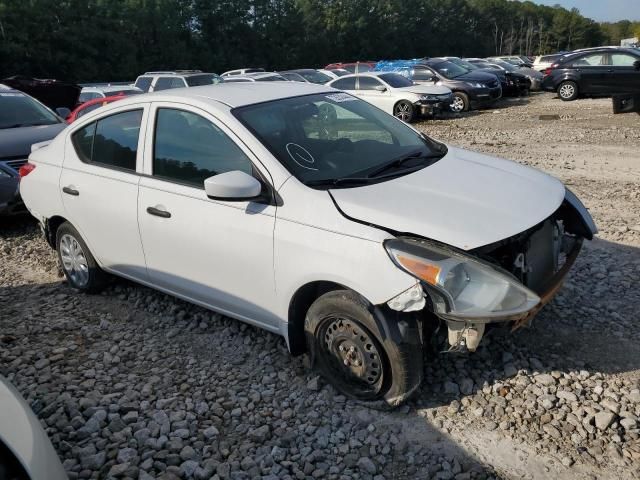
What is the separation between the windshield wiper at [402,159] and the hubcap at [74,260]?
8.94ft

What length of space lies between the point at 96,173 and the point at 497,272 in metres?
3.09

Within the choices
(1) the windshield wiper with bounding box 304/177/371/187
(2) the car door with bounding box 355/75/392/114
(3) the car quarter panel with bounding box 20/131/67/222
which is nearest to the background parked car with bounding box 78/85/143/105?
(2) the car door with bounding box 355/75/392/114

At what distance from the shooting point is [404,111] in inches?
637

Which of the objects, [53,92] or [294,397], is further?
[53,92]

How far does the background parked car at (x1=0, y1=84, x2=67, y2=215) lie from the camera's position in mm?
6561

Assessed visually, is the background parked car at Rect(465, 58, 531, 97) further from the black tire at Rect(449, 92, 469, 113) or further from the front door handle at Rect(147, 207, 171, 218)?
the front door handle at Rect(147, 207, 171, 218)

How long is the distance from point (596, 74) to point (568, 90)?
111cm

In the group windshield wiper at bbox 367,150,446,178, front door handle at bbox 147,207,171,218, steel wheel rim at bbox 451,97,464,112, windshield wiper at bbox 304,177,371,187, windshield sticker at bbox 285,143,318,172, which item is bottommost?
steel wheel rim at bbox 451,97,464,112

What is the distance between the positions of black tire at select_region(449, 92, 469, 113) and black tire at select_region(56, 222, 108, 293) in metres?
15.5

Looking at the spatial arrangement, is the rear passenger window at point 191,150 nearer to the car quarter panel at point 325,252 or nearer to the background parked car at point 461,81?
the car quarter panel at point 325,252

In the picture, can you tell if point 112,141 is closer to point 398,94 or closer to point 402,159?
point 402,159

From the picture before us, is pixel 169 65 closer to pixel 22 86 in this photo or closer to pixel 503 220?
pixel 22 86

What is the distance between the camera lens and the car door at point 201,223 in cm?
343

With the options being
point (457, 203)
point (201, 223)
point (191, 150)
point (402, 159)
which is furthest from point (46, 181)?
point (457, 203)
